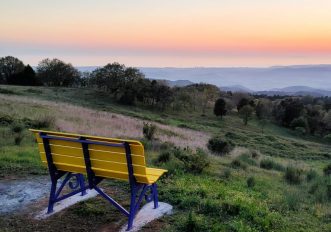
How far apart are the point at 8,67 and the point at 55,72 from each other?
8779 mm

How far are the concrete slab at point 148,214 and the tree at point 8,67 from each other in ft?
247

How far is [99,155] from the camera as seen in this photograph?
541 centimetres

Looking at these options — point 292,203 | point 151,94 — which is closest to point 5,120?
point 292,203

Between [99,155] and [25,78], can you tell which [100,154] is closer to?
[99,155]

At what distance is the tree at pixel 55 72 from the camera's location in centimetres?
7688

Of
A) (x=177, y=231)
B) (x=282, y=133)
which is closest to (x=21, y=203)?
(x=177, y=231)

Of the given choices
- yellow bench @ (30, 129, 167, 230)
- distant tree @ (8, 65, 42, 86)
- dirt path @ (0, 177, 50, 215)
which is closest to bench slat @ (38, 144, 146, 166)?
yellow bench @ (30, 129, 167, 230)

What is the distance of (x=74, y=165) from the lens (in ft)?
18.7

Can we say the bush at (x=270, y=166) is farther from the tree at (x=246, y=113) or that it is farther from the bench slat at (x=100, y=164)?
the tree at (x=246, y=113)

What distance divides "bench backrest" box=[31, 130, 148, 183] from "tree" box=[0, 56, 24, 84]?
75.2 m

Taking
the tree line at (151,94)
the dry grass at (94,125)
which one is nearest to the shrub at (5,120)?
the dry grass at (94,125)

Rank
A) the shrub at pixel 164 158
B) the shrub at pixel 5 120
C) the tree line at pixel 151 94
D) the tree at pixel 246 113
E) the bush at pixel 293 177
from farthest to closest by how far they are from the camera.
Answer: the tree at pixel 246 113 < the tree line at pixel 151 94 < the shrub at pixel 5 120 < the bush at pixel 293 177 < the shrub at pixel 164 158

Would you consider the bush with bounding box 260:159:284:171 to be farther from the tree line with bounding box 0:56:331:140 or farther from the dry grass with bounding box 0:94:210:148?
the tree line with bounding box 0:56:331:140

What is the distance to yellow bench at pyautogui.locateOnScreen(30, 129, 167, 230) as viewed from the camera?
5143 millimetres
